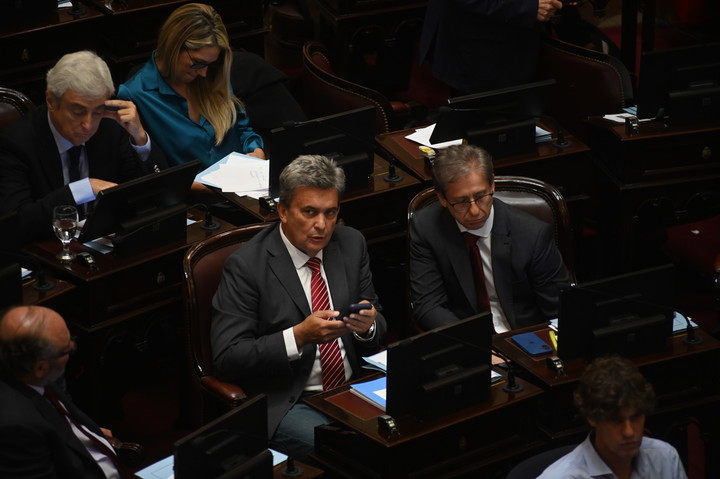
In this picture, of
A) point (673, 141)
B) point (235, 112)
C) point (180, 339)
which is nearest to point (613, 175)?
point (673, 141)

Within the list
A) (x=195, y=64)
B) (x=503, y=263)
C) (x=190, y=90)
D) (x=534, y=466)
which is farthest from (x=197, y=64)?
(x=534, y=466)

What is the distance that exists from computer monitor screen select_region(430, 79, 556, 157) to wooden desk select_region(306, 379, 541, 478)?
133 cm

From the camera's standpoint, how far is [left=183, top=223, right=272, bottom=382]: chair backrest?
3949 millimetres

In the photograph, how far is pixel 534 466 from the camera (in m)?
3.23

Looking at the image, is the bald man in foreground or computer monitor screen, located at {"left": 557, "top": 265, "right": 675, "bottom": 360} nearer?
the bald man in foreground

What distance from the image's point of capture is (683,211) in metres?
5.07

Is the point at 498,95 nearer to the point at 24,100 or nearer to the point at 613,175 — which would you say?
the point at 613,175

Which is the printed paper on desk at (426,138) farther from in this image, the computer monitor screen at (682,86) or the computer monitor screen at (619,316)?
the computer monitor screen at (619,316)

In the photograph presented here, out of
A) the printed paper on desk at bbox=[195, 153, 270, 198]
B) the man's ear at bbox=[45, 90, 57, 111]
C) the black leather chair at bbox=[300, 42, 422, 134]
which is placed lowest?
the printed paper on desk at bbox=[195, 153, 270, 198]

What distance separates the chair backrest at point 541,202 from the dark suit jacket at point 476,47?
3.46 ft

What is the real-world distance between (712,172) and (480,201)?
1.36 meters

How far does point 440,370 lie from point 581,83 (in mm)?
2312

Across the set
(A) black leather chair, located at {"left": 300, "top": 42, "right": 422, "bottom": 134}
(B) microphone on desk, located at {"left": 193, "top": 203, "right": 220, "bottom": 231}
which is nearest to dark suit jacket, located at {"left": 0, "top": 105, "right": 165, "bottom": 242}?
(B) microphone on desk, located at {"left": 193, "top": 203, "right": 220, "bottom": 231}

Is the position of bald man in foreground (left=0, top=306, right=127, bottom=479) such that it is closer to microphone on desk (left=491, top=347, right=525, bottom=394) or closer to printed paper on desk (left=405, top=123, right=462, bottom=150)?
microphone on desk (left=491, top=347, right=525, bottom=394)
